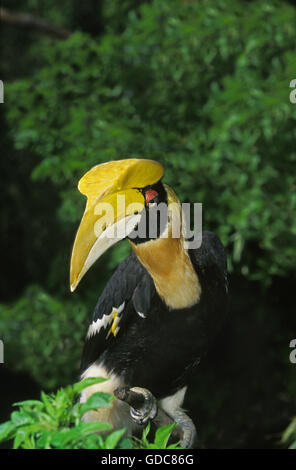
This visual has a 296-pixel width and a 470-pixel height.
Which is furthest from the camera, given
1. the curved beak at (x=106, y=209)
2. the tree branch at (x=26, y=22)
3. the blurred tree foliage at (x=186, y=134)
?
the tree branch at (x=26, y=22)

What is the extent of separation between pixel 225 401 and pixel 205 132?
52.1 inches

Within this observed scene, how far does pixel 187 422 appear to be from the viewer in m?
1.40

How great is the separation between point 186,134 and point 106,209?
147 centimetres

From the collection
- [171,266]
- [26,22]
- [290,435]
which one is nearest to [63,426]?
[171,266]

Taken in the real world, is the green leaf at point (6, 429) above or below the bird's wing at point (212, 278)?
below


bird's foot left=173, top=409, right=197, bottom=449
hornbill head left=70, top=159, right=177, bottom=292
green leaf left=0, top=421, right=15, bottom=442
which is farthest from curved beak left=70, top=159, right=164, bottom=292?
bird's foot left=173, top=409, right=197, bottom=449

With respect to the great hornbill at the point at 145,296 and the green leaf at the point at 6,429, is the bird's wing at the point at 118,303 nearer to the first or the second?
the great hornbill at the point at 145,296

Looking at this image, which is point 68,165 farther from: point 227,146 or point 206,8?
point 206,8

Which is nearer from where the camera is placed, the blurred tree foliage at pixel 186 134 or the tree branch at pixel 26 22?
the blurred tree foliage at pixel 186 134

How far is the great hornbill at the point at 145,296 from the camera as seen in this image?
120 cm

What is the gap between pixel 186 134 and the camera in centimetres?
259

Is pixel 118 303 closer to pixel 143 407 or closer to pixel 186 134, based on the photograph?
pixel 143 407

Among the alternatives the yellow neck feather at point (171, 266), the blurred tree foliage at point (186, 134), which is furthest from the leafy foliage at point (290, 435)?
the yellow neck feather at point (171, 266)

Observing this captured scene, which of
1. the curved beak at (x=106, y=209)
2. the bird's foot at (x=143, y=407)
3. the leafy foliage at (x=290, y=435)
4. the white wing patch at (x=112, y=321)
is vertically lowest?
the leafy foliage at (x=290, y=435)
